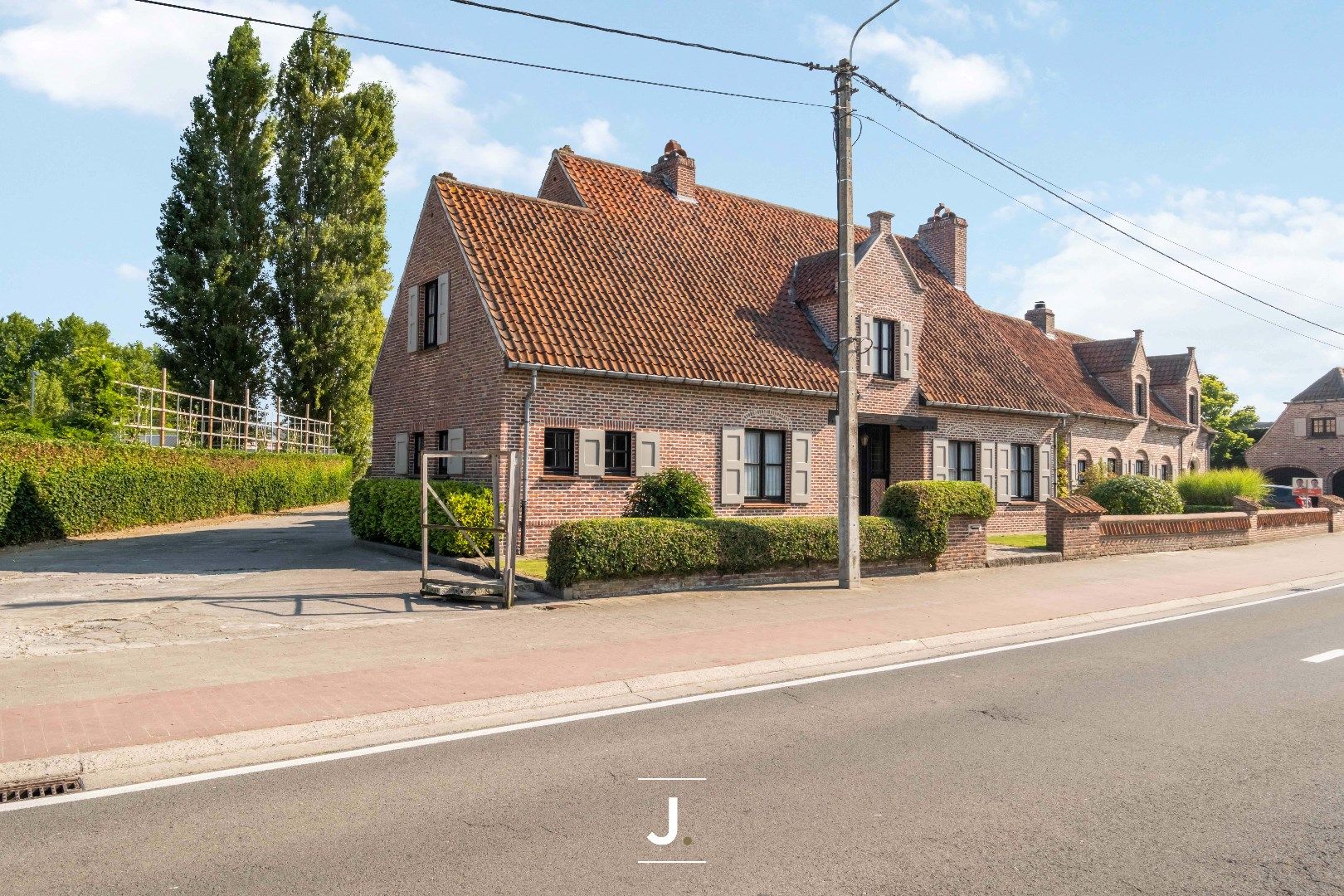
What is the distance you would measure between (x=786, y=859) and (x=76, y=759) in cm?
469

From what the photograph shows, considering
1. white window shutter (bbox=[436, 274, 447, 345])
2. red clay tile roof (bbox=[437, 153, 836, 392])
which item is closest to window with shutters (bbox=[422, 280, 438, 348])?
white window shutter (bbox=[436, 274, 447, 345])

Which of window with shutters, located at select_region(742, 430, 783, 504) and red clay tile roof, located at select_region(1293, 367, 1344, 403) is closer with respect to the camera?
window with shutters, located at select_region(742, 430, 783, 504)

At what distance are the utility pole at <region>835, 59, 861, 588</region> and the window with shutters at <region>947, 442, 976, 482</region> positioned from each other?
31.7 ft

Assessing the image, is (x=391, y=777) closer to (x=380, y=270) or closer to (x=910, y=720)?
(x=910, y=720)

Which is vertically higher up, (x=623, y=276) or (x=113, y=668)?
(x=623, y=276)

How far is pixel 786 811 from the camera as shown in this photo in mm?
5109

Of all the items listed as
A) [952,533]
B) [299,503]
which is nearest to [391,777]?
[952,533]

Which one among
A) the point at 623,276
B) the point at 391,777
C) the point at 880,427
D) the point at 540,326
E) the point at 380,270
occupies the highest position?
the point at 380,270

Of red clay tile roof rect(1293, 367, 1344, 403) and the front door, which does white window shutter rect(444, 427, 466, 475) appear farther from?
red clay tile roof rect(1293, 367, 1344, 403)

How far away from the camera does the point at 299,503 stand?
3456 centimetres

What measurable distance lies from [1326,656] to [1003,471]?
48.6 ft

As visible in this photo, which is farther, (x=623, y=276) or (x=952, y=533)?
(x=623, y=276)

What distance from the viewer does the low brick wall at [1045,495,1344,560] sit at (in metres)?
19.5

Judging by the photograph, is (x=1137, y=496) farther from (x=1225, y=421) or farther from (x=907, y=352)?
(x=1225, y=421)
